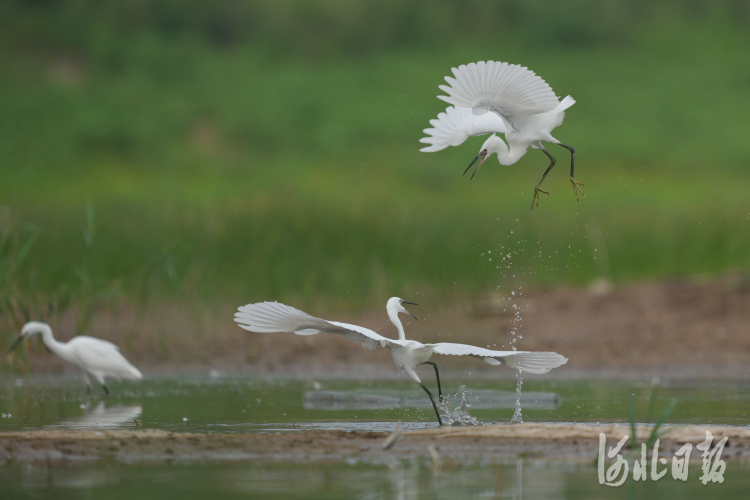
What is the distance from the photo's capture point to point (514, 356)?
6.31 metres

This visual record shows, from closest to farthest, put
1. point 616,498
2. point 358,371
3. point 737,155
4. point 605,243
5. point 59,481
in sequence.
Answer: point 616,498 < point 59,481 < point 358,371 < point 605,243 < point 737,155

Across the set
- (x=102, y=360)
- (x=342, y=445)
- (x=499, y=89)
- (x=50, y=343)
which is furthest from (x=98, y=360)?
(x=499, y=89)

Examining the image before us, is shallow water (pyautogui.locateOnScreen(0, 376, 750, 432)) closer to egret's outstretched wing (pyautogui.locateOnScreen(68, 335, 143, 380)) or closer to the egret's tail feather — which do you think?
egret's outstretched wing (pyautogui.locateOnScreen(68, 335, 143, 380))

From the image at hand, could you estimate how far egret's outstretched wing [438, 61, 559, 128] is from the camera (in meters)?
5.96

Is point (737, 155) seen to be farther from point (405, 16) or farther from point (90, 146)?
point (90, 146)

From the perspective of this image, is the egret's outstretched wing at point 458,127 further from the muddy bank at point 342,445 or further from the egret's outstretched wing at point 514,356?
the muddy bank at point 342,445

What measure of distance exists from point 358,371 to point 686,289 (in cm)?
440

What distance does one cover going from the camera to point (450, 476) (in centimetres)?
523

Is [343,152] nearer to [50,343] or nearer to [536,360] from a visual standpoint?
[50,343]

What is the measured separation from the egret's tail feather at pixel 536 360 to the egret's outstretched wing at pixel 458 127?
1244 mm

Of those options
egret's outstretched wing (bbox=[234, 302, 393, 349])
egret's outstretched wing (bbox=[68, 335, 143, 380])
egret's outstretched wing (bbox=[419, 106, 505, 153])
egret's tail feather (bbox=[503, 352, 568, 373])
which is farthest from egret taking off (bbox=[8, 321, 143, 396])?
egret's tail feather (bbox=[503, 352, 568, 373])

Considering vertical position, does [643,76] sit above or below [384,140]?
above

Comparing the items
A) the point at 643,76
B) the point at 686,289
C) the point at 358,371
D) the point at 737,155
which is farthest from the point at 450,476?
the point at 643,76

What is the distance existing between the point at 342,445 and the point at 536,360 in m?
1.18
